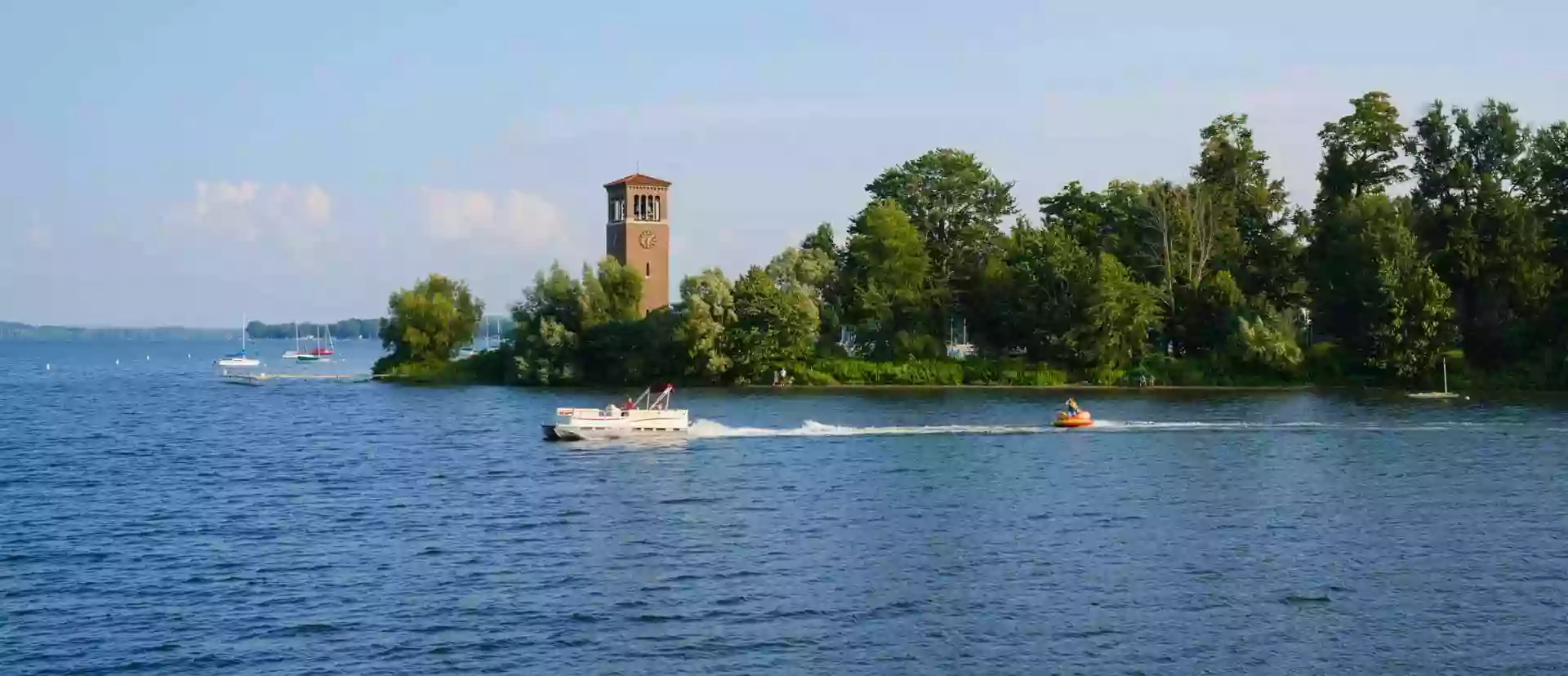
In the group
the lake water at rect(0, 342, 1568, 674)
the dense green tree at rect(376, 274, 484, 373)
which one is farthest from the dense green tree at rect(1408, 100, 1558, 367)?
the dense green tree at rect(376, 274, 484, 373)

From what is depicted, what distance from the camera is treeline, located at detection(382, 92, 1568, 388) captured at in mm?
109625

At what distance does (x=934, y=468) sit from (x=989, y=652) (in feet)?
105

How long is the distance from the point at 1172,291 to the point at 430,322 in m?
65.0

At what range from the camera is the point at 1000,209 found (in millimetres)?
139000

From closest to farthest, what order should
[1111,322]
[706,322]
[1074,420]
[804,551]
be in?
[804,551]
[1074,420]
[1111,322]
[706,322]

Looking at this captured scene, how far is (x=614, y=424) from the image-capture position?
7688cm

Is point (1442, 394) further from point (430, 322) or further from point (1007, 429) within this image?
point (430, 322)

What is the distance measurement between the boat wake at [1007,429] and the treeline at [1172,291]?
29570 millimetres

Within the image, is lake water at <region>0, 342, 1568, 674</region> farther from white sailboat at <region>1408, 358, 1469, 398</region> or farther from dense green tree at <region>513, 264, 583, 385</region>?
dense green tree at <region>513, 264, 583, 385</region>

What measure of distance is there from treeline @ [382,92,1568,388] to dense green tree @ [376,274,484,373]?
8.35m

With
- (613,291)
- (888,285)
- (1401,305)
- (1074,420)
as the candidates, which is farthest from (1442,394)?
(613,291)

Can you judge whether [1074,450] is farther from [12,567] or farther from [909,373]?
[909,373]

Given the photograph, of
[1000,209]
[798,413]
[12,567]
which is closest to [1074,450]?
[798,413]

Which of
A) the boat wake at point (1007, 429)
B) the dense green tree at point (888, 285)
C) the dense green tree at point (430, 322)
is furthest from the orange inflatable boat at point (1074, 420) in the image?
the dense green tree at point (430, 322)
